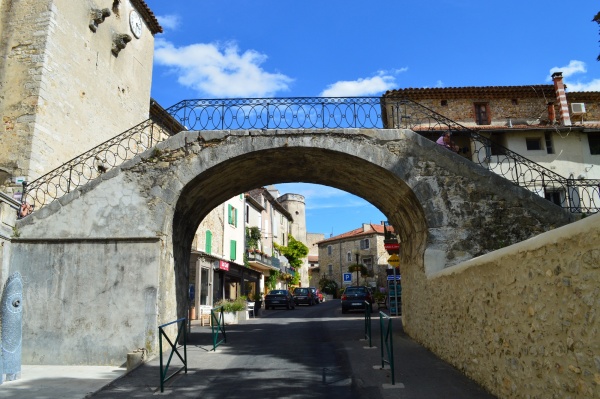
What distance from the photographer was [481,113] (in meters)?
25.7

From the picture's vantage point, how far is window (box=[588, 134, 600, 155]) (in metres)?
23.2

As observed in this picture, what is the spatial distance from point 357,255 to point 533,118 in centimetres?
2657

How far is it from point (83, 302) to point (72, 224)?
Result: 63.4 inches

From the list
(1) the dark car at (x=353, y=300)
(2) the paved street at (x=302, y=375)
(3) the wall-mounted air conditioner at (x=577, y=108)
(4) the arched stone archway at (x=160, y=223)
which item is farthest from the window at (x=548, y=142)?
(2) the paved street at (x=302, y=375)

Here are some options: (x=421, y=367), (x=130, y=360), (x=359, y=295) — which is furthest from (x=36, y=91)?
(x=359, y=295)

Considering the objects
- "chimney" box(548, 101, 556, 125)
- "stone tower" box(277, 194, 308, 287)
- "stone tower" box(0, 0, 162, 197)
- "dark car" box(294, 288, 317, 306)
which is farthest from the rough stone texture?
"stone tower" box(277, 194, 308, 287)

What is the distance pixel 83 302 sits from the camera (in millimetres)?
9148

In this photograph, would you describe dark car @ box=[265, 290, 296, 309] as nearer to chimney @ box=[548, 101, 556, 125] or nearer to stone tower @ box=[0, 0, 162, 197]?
stone tower @ box=[0, 0, 162, 197]

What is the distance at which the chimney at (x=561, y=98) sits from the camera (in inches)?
938

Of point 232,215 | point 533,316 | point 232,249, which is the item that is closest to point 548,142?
point 232,215

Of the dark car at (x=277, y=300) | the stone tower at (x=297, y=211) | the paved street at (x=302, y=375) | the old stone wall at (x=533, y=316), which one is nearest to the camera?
the old stone wall at (x=533, y=316)

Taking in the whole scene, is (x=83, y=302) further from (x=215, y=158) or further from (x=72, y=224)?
(x=215, y=158)

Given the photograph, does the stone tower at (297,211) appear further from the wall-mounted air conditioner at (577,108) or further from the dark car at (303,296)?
the wall-mounted air conditioner at (577,108)

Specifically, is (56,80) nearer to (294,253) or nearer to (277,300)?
(277,300)
